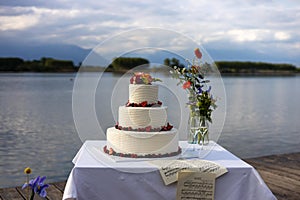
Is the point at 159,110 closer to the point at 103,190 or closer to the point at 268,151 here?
the point at 103,190

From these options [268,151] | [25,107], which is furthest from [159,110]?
[25,107]

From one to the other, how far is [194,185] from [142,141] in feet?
1.41

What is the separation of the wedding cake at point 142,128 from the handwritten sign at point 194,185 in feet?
0.77

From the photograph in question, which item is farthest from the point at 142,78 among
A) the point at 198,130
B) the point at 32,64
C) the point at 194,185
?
the point at 32,64

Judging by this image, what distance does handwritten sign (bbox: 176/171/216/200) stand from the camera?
9.05 feet

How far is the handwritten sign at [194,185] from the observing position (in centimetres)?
276

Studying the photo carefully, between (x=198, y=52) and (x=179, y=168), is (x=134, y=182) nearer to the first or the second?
(x=179, y=168)

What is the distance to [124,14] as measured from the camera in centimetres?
1694

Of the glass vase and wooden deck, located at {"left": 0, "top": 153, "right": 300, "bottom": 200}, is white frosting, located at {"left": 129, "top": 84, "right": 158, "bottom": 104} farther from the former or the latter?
wooden deck, located at {"left": 0, "top": 153, "right": 300, "bottom": 200}

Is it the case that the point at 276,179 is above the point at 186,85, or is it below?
below

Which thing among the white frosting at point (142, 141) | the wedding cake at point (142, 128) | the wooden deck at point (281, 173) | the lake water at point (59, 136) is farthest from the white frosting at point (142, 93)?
the lake water at point (59, 136)

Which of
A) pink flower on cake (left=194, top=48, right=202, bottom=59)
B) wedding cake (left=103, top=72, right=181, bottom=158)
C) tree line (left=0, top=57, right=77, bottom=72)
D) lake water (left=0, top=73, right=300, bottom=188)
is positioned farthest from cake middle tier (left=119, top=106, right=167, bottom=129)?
tree line (left=0, top=57, right=77, bottom=72)

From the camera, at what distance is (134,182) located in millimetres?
2725

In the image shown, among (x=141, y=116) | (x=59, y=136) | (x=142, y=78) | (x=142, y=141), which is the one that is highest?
(x=142, y=78)
